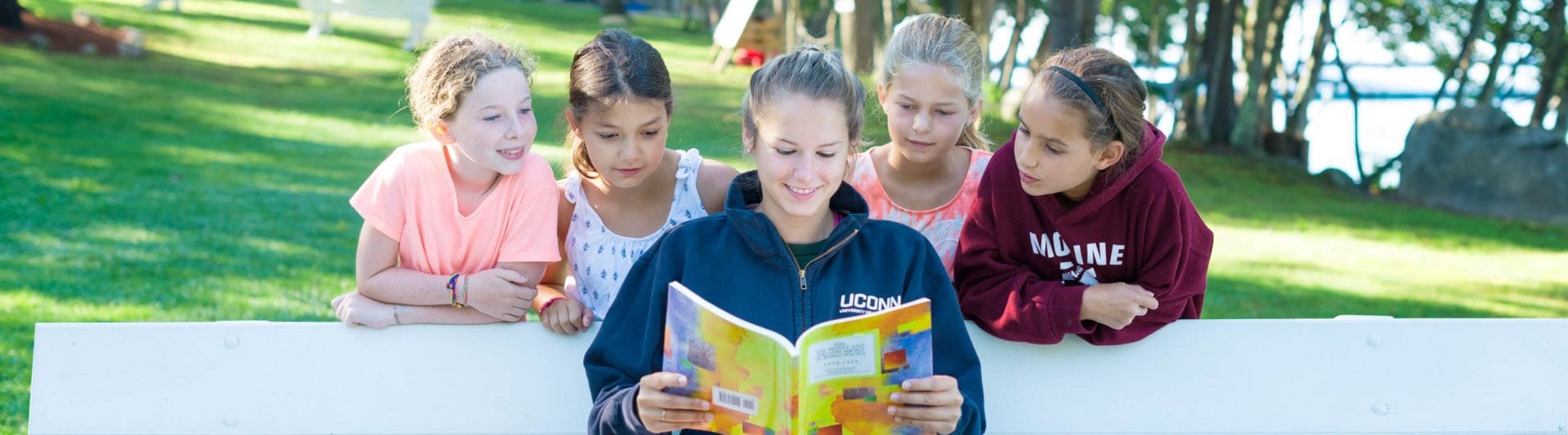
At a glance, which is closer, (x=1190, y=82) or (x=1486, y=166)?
(x=1486, y=166)

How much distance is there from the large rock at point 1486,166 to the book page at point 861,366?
12.1 m

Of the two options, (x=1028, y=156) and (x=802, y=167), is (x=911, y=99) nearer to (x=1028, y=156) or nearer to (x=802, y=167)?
(x=1028, y=156)

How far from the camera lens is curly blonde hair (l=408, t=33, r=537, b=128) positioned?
2.74 meters

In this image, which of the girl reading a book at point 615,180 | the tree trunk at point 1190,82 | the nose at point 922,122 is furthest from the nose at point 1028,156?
the tree trunk at point 1190,82

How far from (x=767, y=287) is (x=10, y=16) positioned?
528 inches

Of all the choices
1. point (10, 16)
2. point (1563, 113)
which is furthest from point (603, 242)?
point (1563, 113)

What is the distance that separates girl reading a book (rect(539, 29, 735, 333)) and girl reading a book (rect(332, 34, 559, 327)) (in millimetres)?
126

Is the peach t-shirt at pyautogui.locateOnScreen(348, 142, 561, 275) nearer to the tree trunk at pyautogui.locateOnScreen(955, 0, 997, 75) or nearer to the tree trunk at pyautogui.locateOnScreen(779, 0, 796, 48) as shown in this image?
the tree trunk at pyautogui.locateOnScreen(955, 0, 997, 75)

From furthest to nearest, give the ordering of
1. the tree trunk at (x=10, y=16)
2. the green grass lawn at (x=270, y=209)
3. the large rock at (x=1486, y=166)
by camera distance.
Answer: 1. the tree trunk at (x=10, y=16)
2. the large rock at (x=1486, y=166)
3. the green grass lawn at (x=270, y=209)

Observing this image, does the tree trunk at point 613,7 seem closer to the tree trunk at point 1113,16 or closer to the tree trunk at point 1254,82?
the tree trunk at point 1113,16

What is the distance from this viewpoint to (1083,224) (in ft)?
9.12

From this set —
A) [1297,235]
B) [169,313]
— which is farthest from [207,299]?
[1297,235]

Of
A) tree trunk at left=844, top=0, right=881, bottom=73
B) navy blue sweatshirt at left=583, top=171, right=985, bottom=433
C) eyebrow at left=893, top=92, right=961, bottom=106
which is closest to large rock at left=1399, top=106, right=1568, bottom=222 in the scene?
tree trunk at left=844, top=0, right=881, bottom=73

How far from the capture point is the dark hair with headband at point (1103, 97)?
2664 millimetres
